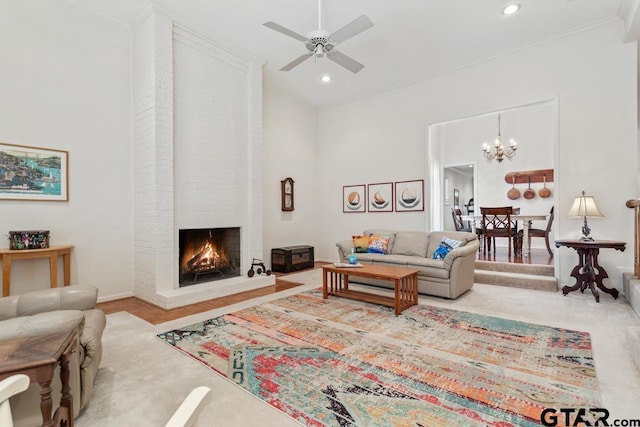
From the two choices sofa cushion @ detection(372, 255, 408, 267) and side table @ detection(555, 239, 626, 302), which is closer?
side table @ detection(555, 239, 626, 302)

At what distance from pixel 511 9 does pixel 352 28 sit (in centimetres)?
238

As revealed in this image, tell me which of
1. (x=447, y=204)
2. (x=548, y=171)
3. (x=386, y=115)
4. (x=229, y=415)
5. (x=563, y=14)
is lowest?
(x=229, y=415)

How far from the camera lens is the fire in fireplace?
483cm

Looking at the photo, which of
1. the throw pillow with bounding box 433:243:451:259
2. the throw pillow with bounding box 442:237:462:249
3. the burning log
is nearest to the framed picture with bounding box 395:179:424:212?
the throw pillow with bounding box 442:237:462:249

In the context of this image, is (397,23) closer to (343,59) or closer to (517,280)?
(343,59)

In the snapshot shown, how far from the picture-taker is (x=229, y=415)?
185 centimetres

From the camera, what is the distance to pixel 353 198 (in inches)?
281

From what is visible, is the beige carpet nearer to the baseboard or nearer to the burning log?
the baseboard

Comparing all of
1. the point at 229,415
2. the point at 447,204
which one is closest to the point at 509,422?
the point at 229,415

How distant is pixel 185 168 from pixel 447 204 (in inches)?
290

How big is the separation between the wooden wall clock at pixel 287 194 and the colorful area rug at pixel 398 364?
11.2 ft

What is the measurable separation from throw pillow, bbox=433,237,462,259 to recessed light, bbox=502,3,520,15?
3147 mm

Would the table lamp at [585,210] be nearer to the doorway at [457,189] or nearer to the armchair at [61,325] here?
the doorway at [457,189]

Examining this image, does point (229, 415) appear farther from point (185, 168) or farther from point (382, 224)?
point (382, 224)
